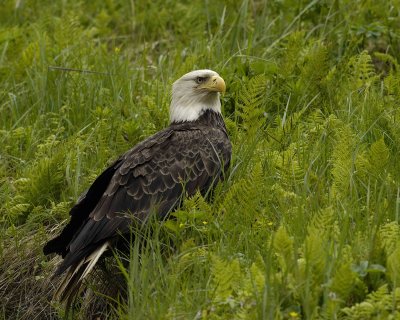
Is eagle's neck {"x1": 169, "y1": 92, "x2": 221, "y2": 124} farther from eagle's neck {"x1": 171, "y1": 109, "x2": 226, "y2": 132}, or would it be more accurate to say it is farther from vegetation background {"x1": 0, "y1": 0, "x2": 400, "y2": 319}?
vegetation background {"x1": 0, "y1": 0, "x2": 400, "y2": 319}

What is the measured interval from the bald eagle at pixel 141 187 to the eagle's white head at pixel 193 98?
73mm

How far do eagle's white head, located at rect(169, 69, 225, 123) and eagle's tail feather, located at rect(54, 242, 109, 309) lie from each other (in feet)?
4.91

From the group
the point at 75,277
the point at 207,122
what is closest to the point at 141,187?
the point at 75,277

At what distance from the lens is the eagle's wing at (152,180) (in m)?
6.38

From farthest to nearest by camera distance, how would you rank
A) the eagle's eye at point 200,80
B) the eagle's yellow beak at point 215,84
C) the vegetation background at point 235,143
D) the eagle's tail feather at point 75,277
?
the eagle's eye at point 200,80, the eagle's yellow beak at point 215,84, the eagle's tail feather at point 75,277, the vegetation background at point 235,143

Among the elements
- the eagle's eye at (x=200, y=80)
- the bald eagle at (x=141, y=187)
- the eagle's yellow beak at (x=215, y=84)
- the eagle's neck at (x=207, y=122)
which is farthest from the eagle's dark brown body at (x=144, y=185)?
the eagle's eye at (x=200, y=80)

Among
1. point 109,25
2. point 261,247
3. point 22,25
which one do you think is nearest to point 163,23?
point 109,25

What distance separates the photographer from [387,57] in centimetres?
817

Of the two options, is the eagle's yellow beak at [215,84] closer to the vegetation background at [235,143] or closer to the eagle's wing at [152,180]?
the vegetation background at [235,143]

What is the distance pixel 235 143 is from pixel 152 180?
3.20 feet

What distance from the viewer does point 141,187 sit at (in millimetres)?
6676

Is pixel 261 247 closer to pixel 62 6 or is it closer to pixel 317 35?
pixel 317 35

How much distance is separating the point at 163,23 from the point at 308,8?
1573mm

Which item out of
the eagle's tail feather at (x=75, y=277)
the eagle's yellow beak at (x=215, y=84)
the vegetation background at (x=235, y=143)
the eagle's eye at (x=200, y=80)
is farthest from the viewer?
the eagle's eye at (x=200, y=80)
